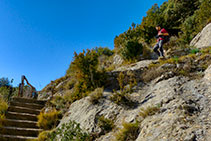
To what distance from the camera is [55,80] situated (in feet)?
35.5

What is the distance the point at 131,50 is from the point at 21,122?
23.6 ft

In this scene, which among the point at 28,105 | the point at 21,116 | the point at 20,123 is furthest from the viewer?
the point at 28,105

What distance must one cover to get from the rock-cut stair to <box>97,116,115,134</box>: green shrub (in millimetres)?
2758

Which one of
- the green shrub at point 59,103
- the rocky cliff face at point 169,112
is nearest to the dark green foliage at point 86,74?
the green shrub at point 59,103

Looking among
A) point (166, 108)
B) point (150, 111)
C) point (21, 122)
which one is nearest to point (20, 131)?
point (21, 122)

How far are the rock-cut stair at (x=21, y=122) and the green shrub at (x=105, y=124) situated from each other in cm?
276

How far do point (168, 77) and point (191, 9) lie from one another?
35.5 ft

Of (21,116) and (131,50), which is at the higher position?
(131,50)

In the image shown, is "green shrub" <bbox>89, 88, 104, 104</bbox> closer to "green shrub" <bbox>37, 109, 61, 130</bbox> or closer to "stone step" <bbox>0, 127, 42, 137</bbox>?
"green shrub" <bbox>37, 109, 61, 130</bbox>

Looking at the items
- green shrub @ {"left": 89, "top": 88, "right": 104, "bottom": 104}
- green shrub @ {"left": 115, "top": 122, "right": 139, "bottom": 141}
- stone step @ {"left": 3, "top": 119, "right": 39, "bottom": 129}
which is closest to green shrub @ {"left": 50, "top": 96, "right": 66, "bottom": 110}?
stone step @ {"left": 3, "top": 119, "right": 39, "bottom": 129}

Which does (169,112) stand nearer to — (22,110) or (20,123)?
(20,123)

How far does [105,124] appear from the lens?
4207mm

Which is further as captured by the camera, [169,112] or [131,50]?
[131,50]

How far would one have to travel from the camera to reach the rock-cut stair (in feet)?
18.6
